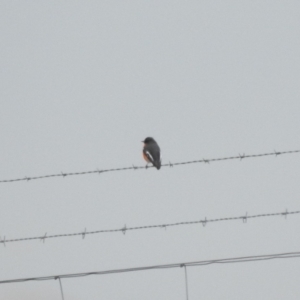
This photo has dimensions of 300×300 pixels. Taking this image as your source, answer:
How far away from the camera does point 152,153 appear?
692 inches

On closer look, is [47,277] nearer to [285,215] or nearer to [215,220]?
[215,220]

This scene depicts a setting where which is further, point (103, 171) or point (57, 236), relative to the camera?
point (103, 171)

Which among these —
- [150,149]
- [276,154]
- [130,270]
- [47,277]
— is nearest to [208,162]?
[276,154]

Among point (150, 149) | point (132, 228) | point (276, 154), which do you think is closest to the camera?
point (132, 228)

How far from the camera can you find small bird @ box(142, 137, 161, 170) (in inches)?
666

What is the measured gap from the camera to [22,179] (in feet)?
42.0

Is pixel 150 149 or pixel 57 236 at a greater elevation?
pixel 150 149

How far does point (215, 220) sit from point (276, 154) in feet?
5.44

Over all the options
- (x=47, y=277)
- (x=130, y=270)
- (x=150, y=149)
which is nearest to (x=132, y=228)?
(x=130, y=270)

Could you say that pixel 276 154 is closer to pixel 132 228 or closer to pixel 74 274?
pixel 132 228

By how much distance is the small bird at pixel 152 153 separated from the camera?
16.9 meters

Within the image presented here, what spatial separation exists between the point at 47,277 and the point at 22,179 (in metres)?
1.64

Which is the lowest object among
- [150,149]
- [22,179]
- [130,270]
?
[130,270]

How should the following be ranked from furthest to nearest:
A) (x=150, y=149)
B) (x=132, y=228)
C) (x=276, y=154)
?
(x=150, y=149), (x=276, y=154), (x=132, y=228)
